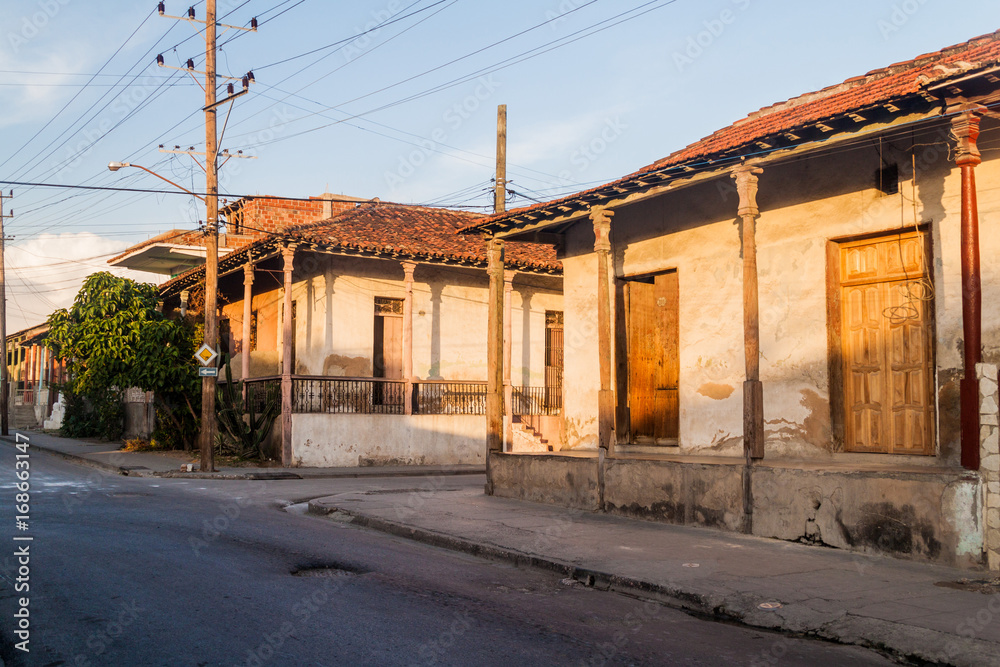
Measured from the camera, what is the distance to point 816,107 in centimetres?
1131

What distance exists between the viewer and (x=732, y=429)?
1204cm

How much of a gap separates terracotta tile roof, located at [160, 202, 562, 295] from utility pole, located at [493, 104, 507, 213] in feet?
3.20

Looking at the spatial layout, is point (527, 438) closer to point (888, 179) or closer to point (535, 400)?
point (535, 400)

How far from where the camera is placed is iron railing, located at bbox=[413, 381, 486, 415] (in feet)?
72.3

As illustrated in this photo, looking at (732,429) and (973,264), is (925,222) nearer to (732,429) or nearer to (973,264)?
(973,264)

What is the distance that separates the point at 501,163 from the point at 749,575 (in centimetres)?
1655

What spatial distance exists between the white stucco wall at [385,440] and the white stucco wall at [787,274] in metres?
7.76

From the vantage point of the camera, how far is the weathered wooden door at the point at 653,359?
44.1 feet

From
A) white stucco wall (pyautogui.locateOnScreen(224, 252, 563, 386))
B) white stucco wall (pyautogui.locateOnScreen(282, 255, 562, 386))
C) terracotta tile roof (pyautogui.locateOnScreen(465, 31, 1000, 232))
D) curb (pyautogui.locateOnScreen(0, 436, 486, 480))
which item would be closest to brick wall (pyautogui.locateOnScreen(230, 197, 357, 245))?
white stucco wall (pyautogui.locateOnScreen(224, 252, 563, 386))

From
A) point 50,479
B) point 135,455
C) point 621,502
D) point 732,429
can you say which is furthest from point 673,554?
point 135,455

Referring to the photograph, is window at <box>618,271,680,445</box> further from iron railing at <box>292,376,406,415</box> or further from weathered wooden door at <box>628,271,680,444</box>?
iron railing at <box>292,376,406,415</box>

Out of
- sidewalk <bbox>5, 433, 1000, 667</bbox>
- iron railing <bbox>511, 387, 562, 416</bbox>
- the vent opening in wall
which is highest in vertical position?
the vent opening in wall

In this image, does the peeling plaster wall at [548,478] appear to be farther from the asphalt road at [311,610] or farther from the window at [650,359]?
the asphalt road at [311,610]

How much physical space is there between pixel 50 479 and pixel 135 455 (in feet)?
24.7
